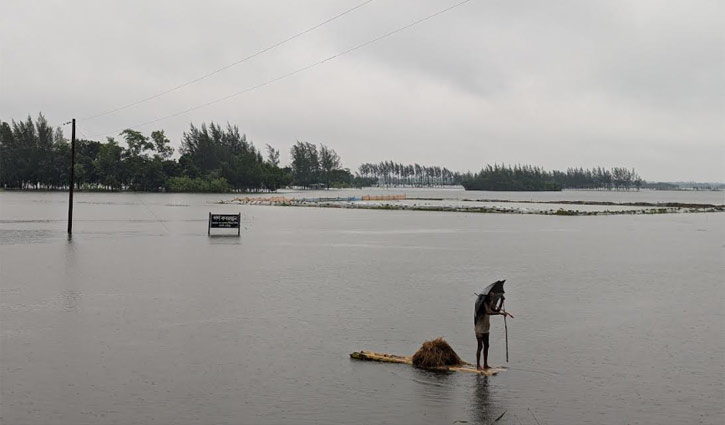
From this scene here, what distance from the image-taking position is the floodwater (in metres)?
10.5

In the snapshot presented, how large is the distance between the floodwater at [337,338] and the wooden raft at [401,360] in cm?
22

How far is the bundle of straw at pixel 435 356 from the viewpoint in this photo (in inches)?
498

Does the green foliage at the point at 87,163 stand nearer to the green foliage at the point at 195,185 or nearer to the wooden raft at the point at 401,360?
the green foliage at the point at 195,185

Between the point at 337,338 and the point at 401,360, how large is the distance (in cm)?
→ 231

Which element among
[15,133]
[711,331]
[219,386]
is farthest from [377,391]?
[15,133]

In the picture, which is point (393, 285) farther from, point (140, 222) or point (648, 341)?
point (140, 222)

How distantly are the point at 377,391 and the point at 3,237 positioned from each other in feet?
111

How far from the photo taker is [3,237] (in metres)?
38.7

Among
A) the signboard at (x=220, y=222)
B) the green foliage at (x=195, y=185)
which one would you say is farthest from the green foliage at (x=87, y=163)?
the signboard at (x=220, y=222)

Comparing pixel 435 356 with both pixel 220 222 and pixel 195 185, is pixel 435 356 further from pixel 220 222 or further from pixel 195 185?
pixel 195 185

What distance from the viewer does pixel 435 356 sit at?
499 inches

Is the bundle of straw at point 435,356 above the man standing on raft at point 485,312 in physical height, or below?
below

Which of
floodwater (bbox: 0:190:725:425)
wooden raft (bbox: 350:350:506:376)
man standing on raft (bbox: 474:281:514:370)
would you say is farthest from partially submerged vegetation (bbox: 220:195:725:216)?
man standing on raft (bbox: 474:281:514:370)

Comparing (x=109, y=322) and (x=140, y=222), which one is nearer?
(x=109, y=322)
